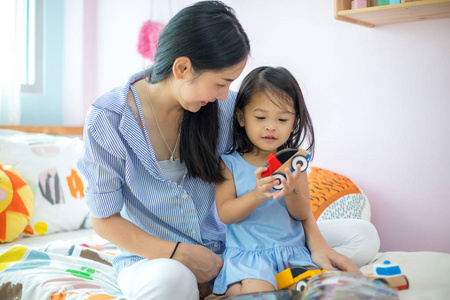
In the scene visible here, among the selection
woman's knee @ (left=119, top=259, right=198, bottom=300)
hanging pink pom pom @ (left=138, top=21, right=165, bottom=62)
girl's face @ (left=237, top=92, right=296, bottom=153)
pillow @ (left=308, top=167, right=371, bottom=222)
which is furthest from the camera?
hanging pink pom pom @ (left=138, top=21, right=165, bottom=62)

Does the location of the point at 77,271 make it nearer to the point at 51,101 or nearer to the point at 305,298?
the point at 305,298

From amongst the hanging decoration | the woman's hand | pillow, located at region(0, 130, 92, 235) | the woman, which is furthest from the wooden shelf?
pillow, located at region(0, 130, 92, 235)

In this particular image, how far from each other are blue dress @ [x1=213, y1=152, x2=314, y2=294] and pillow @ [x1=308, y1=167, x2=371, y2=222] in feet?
1.95

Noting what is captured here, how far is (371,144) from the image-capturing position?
80.3 inches

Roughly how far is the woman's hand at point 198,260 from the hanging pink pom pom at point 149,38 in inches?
70.2

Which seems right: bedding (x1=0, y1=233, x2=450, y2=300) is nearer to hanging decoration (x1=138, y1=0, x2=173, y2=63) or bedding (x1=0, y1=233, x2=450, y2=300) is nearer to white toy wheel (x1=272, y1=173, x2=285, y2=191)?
white toy wheel (x1=272, y1=173, x2=285, y2=191)

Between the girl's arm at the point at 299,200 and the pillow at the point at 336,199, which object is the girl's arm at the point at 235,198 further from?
the pillow at the point at 336,199

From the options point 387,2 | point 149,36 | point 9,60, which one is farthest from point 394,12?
point 9,60

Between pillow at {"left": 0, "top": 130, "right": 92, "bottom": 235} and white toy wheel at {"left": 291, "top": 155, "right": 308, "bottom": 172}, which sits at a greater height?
white toy wheel at {"left": 291, "top": 155, "right": 308, "bottom": 172}

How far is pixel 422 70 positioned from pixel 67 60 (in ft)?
6.32

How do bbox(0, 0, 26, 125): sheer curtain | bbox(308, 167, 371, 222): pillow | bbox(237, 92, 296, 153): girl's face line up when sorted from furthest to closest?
bbox(0, 0, 26, 125): sheer curtain → bbox(308, 167, 371, 222): pillow → bbox(237, 92, 296, 153): girl's face

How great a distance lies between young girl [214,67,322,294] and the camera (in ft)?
3.88

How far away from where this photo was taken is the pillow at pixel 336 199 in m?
1.87

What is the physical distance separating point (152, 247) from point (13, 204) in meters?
0.91
